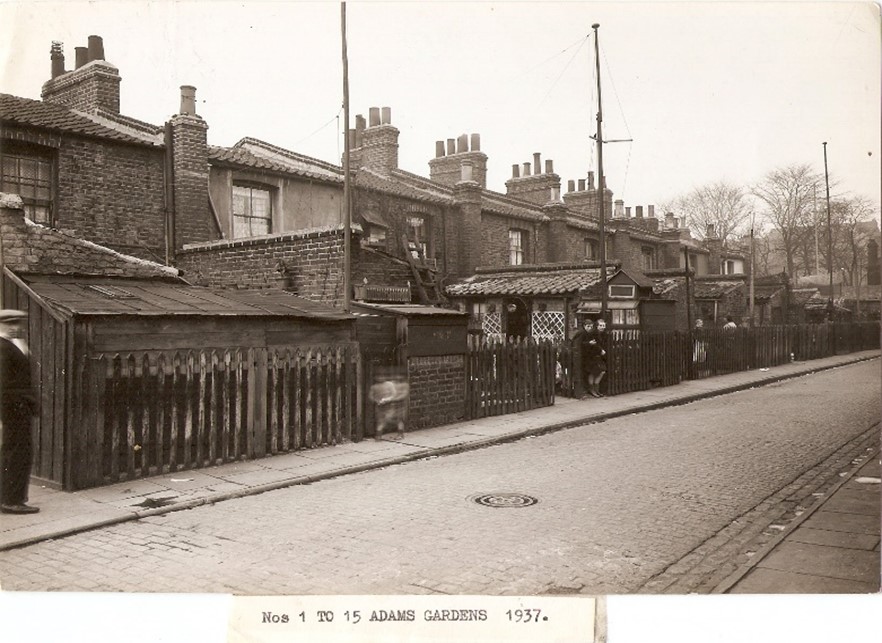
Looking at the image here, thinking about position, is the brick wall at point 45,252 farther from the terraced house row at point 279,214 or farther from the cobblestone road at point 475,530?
the cobblestone road at point 475,530

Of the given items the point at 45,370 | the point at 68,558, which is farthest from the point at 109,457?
the point at 68,558

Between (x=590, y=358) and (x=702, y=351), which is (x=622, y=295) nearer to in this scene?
(x=702, y=351)

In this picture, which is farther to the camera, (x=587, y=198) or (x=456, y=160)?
(x=587, y=198)

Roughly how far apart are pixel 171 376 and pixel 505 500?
4.15 metres

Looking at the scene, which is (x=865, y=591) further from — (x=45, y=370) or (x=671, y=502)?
(x=45, y=370)

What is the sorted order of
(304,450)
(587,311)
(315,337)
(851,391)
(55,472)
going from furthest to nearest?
(587,311)
(851,391)
(315,337)
(304,450)
(55,472)

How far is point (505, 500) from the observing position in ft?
21.6

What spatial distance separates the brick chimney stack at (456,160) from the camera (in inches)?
1079

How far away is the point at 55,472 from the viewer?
7027 mm

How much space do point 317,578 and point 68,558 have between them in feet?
6.65

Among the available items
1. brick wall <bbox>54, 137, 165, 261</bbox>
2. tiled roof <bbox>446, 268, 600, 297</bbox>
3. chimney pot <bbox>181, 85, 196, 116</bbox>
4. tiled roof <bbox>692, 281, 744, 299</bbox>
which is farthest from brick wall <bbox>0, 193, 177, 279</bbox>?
tiled roof <bbox>692, 281, 744, 299</bbox>

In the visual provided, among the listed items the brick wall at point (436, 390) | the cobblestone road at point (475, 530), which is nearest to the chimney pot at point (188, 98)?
the brick wall at point (436, 390)

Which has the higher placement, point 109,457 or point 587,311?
point 587,311
